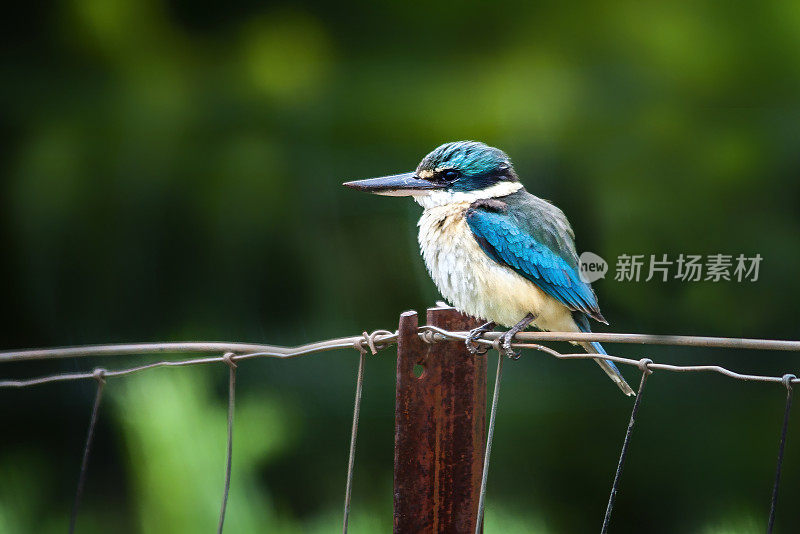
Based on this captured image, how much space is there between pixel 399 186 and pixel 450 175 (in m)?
0.11

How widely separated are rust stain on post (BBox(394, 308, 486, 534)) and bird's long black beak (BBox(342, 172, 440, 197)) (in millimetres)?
771

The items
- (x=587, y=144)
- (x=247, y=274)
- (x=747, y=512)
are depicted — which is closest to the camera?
(x=747, y=512)

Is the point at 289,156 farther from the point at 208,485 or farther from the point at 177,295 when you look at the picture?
the point at 208,485

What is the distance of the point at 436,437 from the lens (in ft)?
4.26

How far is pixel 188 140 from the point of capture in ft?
9.02

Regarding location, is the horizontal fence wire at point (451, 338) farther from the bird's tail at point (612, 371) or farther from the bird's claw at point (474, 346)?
the bird's tail at point (612, 371)

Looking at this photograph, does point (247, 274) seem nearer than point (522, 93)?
No

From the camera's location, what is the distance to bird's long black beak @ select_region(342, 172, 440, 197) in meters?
2.07

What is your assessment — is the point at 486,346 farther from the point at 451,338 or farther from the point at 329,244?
the point at 329,244

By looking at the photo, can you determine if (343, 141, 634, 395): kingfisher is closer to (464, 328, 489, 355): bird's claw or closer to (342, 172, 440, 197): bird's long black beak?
(342, 172, 440, 197): bird's long black beak

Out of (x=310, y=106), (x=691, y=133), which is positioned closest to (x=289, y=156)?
(x=310, y=106)

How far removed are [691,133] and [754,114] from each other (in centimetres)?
15

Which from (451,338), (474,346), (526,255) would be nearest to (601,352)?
(526,255)
